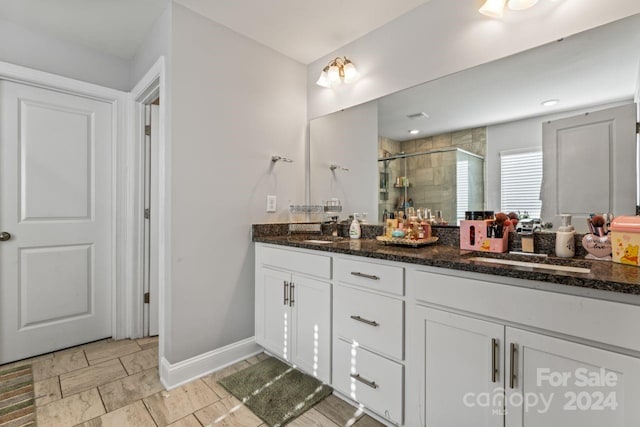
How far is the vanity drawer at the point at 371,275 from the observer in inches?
54.3

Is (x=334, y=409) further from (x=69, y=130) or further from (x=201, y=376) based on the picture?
(x=69, y=130)

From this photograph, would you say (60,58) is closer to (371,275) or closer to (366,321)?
(371,275)

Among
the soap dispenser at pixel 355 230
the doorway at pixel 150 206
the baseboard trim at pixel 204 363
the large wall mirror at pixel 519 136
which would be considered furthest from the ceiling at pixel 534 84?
the doorway at pixel 150 206

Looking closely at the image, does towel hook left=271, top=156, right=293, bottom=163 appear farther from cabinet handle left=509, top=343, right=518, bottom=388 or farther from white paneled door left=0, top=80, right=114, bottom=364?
cabinet handle left=509, top=343, right=518, bottom=388

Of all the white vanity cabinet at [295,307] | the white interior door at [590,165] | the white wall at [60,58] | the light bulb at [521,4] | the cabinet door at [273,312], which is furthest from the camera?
the white wall at [60,58]

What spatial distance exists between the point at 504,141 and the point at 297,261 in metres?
1.35

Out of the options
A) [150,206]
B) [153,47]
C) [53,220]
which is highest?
[153,47]

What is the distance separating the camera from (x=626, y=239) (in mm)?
1129

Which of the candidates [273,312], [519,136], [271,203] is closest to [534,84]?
[519,136]

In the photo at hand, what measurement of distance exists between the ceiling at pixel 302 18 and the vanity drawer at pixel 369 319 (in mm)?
1726

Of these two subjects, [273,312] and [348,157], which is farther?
[348,157]

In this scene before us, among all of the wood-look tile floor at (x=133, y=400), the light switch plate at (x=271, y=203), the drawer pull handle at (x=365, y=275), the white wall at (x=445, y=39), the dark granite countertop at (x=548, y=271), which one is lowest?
the wood-look tile floor at (x=133, y=400)

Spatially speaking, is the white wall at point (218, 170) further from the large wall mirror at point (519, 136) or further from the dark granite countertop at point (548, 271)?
the dark granite countertop at point (548, 271)

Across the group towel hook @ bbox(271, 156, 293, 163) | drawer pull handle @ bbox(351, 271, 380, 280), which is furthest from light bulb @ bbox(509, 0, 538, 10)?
towel hook @ bbox(271, 156, 293, 163)
